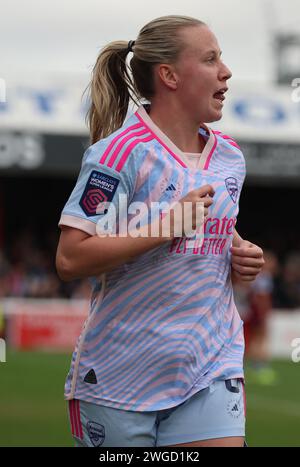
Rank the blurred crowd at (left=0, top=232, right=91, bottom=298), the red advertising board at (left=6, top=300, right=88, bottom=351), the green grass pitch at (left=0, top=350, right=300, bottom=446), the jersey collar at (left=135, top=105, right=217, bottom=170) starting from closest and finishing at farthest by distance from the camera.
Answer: the jersey collar at (left=135, top=105, right=217, bottom=170) < the green grass pitch at (left=0, top=350, right=300, bottom=446) < the red advertising board at (left=6, top=300, right=88, bottom=351) < the blurred crowd at (left=0, top=232, right=91, bottom=298)

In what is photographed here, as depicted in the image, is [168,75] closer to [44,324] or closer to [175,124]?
[175,124]

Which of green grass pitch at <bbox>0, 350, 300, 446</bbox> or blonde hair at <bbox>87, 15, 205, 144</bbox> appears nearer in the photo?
blonde hair at <bbox>87, 15, 205, 144</bbox>

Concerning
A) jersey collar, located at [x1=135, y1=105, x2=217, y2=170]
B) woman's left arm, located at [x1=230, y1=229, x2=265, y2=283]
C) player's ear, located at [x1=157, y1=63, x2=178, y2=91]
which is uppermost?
player's ear, located at [x1=157, y1=63, x2=178, y2=91]

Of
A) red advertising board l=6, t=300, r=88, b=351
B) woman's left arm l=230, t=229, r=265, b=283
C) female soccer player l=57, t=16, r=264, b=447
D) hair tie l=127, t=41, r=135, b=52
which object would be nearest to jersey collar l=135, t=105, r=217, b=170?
female soccer player l=57, t=16, r=264, b=447

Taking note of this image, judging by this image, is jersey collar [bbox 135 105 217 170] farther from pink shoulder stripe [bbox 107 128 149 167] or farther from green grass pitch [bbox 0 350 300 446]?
green grass pitch [bbox 0 350 300 446]

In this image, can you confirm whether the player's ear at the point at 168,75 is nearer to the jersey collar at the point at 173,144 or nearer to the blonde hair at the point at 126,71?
the blonde hair at the point at 126,71

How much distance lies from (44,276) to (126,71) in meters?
19.0

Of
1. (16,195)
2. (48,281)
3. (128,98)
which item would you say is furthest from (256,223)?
(128,98)

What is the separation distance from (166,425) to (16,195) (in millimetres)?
24827

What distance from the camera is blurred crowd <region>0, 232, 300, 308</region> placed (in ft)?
74.8

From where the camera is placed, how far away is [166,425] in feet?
13.6

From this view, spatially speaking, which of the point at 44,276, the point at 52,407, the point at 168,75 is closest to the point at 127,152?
the point at 168,75

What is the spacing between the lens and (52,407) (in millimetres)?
11820

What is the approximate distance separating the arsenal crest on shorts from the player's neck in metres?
0.17
